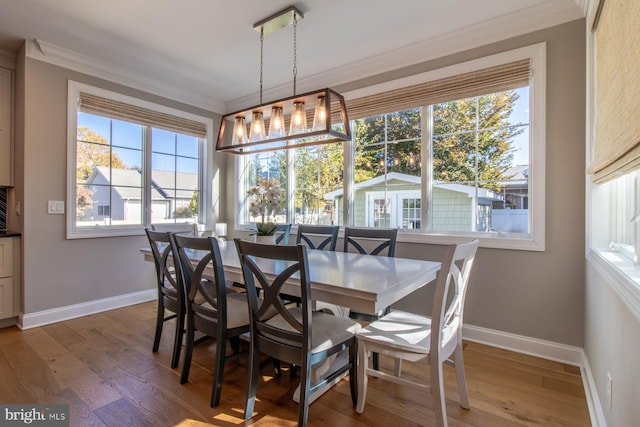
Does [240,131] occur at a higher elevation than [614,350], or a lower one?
higher

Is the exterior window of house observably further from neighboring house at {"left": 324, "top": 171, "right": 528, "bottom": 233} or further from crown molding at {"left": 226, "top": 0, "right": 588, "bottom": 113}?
crown molding at {"left": 226, "top": 0, "right": 588, "bottom": 113}

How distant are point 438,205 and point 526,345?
1317mm

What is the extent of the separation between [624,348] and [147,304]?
4.08m

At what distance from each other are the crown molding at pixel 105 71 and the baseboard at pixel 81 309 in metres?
2.40

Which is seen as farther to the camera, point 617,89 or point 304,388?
point 304,388

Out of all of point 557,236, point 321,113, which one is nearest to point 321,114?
point 321,113

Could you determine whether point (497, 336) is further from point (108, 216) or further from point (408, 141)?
point (108, 216)

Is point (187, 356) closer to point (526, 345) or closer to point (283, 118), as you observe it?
point (283, 118)

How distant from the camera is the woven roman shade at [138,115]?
336 cm

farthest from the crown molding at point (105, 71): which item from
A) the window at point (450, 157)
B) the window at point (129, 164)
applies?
the window at point (450, 157)

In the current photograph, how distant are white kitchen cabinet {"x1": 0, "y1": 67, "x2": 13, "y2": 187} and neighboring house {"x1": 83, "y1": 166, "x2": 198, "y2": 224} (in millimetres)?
650

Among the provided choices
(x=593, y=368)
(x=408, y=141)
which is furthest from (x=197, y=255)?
(x=593, y=368)

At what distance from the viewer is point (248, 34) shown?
2803 millimetres

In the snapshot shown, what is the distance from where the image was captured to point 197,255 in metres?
2.46
